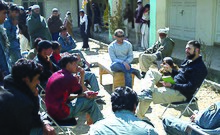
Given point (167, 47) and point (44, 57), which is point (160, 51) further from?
point (44, 57)

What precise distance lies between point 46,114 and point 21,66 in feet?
3.86

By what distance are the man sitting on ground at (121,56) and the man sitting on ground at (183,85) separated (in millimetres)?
1149

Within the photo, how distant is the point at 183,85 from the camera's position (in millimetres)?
4746

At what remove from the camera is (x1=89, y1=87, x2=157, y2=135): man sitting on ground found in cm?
249

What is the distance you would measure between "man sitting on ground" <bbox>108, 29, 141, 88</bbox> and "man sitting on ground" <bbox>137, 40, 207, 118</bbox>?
1149 millimetres

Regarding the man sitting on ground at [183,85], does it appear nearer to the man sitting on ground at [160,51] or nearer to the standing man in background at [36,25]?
the man sitting on ground at [160,51]

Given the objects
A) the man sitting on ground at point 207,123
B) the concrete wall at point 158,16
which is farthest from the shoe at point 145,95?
the concrete wall at point 158,16

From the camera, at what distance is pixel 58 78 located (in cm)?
383

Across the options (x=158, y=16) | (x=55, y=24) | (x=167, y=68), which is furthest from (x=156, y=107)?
(x=55, y=24)

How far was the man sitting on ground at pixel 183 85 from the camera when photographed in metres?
4.70

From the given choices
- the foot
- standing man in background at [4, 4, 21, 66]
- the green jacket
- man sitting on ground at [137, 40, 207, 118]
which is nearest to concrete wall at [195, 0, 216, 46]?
the green jacket

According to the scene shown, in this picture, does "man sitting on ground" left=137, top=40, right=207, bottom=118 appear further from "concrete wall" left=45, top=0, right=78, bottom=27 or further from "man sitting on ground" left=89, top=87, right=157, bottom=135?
"concrete wall" left=45, top=0, right=78, bottom=27

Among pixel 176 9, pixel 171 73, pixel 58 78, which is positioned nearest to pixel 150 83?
pixel 171 73

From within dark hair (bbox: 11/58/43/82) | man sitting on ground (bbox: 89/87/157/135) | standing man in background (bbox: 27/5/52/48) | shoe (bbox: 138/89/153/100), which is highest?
standing man in background (bbox: 27/5/52/48)
